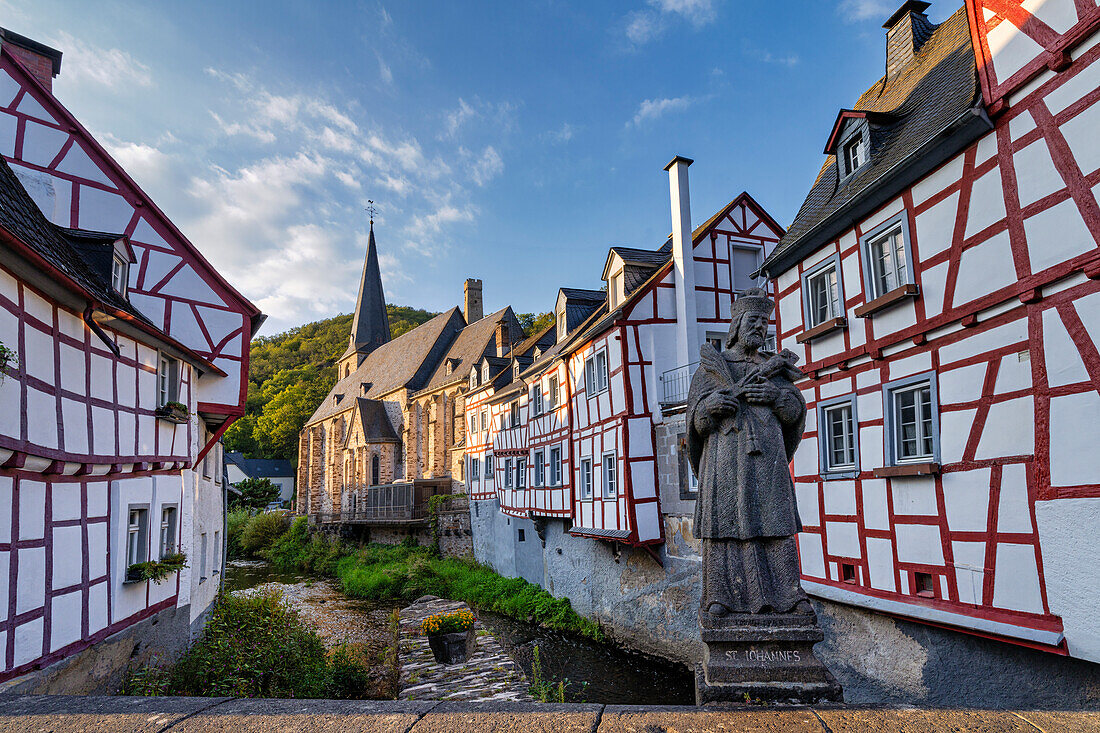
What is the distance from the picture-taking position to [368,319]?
210 ft

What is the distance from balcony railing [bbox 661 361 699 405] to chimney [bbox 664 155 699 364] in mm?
433

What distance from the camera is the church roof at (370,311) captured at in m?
63.2

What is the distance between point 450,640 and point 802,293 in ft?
27.9

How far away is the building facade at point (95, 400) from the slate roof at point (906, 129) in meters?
10.2

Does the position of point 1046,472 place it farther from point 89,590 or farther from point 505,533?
point 505,533

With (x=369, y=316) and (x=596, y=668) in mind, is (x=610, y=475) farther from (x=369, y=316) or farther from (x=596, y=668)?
(x=369, y=316)

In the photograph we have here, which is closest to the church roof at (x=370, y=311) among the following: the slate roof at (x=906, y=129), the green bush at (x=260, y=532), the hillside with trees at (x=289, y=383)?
the hillside with trees at (x=289, y=383)

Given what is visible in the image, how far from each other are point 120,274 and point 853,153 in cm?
1320

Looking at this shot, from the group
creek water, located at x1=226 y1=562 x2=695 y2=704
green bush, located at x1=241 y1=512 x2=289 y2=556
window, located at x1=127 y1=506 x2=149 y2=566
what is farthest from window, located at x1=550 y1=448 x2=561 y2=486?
green bush, located at x1=241 y1=512 x2=289 y2=556

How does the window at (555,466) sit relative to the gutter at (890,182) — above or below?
below

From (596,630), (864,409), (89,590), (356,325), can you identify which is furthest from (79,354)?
(356,325)

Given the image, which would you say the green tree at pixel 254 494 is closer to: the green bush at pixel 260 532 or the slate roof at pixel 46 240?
the green bush at pixel 260 532

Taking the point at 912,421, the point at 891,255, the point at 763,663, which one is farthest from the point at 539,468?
the point at 763,663

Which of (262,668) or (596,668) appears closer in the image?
(262,668)
